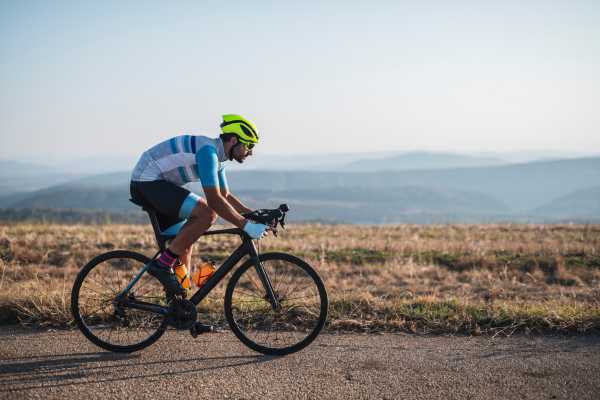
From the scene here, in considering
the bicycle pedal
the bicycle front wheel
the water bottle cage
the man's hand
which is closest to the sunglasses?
the water bottle cage

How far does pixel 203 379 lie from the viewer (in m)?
4.30

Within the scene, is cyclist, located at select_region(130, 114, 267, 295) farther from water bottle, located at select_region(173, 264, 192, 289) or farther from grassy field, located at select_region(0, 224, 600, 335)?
grassy field, located at select_region(0, 224, 600, 335)

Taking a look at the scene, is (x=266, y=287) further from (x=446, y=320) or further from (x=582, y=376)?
(x=582, y=376)

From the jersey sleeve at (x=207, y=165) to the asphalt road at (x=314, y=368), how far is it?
1.60 metres

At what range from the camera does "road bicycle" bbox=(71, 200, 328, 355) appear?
16.7ft

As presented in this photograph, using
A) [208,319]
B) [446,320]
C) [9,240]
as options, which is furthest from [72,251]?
[446,320]

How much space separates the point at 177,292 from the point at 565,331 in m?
4.04

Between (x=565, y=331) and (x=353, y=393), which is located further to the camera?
(x=565, y=331)

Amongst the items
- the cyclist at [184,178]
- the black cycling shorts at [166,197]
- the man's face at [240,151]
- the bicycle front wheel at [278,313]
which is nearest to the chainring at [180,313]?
the cyclist at [184,178]

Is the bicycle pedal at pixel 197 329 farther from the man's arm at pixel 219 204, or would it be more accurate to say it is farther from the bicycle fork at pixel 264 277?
the man's arm at pixel 219 204

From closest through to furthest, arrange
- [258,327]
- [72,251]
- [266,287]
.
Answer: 1. [266,287]
2. [258,327]
3. [72,251]

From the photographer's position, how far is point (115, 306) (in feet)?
17.4

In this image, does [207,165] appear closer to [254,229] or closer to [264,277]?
[254,229]

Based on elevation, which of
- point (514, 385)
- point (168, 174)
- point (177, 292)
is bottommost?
point (514, 385)
